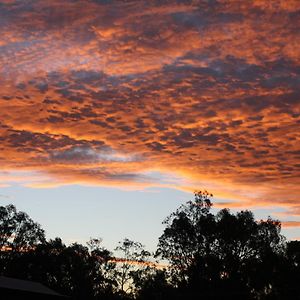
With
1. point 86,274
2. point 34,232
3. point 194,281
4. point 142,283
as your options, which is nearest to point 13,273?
point 34,232

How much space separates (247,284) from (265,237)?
22.7 ft

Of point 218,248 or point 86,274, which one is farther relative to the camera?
point 86,274

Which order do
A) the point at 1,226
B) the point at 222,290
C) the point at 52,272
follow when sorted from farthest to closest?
the point at 52,272
the point at 1,226
the point at 222,290

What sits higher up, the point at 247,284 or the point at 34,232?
the point at 34,232

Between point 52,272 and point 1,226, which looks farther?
point 52,272

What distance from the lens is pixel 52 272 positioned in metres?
81.7

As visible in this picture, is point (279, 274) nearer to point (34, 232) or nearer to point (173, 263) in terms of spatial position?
point (173, 263)

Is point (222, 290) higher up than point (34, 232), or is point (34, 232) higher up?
point (34, 232)

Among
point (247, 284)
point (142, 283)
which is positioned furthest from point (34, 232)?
point (247, 284)

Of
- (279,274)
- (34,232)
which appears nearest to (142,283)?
(34,232)

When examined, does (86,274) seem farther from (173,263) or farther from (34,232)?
(173,263)

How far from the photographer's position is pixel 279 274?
220ft

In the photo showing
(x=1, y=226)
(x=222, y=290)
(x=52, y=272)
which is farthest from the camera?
(x=52, y=272)

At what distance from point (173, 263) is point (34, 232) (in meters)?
24.9
